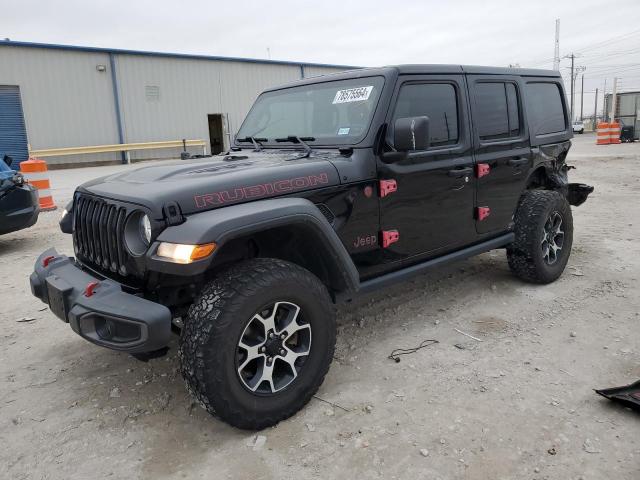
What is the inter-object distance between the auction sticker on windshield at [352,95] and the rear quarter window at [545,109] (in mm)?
1983

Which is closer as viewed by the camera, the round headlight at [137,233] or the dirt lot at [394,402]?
the dirt lot at [394,402]

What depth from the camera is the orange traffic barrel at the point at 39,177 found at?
928 cm

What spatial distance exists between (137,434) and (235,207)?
52.6 inches

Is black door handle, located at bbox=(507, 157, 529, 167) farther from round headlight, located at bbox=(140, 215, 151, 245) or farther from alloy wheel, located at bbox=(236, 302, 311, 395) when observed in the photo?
round headlight, located at bbox=(140, 215, 151, 245)

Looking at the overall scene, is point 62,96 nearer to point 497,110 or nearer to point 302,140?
point 302,140

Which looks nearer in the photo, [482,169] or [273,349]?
[273,349]

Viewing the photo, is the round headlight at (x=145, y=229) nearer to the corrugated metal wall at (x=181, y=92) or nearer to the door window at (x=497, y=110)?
the door window at (x=497, y=110)

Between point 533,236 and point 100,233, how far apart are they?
362 centimetres

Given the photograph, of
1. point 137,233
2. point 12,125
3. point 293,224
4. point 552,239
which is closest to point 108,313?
point 137,233

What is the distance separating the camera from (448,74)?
393 centimetres

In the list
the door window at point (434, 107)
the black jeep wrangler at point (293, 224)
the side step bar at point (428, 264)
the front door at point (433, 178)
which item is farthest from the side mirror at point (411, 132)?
the side step bar at point (428, 264)

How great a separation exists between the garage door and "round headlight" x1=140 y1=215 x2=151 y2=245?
66.8 ft

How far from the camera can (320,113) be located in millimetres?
3750

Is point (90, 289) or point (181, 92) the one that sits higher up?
point (181, 92)
